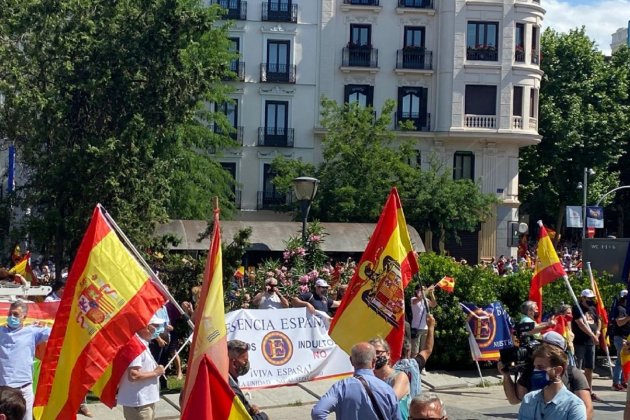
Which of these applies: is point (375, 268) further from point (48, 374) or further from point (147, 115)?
point (147, 115)

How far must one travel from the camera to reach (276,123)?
47.3m

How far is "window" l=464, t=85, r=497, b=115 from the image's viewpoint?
4647 centimetres

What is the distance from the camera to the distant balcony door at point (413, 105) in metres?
47.2

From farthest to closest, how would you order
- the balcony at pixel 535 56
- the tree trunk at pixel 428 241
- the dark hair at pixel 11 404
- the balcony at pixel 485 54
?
the balcony at pixel 535 56, the balcony at pixel 485 54, the tree trunk at pixel 428 241, the dark hair at pixel 11 404

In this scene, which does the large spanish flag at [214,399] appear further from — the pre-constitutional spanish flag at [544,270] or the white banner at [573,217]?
the white banner at [573,217]

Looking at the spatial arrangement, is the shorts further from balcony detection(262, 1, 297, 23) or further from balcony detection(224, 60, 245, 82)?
balcony detection(262, 1, 297, 23)

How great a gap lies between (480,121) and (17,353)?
125ft

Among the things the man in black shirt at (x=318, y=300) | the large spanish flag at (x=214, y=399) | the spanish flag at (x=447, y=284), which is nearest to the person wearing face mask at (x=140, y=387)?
the large spanish flag at (x=214, y=399)

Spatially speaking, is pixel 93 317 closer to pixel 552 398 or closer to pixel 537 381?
pixel 537 381

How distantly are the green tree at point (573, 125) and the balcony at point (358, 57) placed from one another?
1027 cm

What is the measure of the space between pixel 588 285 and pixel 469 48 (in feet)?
97.3

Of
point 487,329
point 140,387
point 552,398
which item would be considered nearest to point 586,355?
point 487,329

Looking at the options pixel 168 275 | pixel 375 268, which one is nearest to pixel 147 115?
pixel 168 275

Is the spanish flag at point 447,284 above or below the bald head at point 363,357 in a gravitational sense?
below
